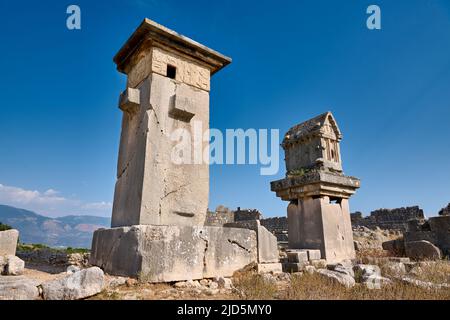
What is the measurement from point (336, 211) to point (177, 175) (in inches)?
150

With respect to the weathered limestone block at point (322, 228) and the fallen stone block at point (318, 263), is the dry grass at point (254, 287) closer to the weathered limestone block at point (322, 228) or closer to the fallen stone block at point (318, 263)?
the fallen stone block at point (318, 263)

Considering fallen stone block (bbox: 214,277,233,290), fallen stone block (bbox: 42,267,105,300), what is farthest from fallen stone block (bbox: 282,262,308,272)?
fallen stone block (bbox: 42,267,105,300)

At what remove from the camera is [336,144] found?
6582 millimetres

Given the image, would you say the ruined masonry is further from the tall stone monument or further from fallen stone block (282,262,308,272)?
the tall stone monument

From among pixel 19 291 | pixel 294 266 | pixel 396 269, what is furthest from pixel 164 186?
pixel 396 269

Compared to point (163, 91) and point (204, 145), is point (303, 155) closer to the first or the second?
point (204, 145)

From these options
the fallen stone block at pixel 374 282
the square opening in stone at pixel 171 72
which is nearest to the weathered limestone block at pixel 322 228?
the fallen stone block at pixel 374 282

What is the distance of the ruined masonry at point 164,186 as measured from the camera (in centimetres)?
297

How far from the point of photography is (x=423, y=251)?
644cm

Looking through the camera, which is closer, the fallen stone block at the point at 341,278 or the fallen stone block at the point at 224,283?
the fallen stone block at the point at 224,283

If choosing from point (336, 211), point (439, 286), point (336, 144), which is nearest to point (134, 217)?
point (439, 286)

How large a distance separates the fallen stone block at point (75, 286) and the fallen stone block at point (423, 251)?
6803mm

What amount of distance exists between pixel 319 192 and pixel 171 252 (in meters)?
3.65

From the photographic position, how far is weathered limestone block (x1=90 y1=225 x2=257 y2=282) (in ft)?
9.29
